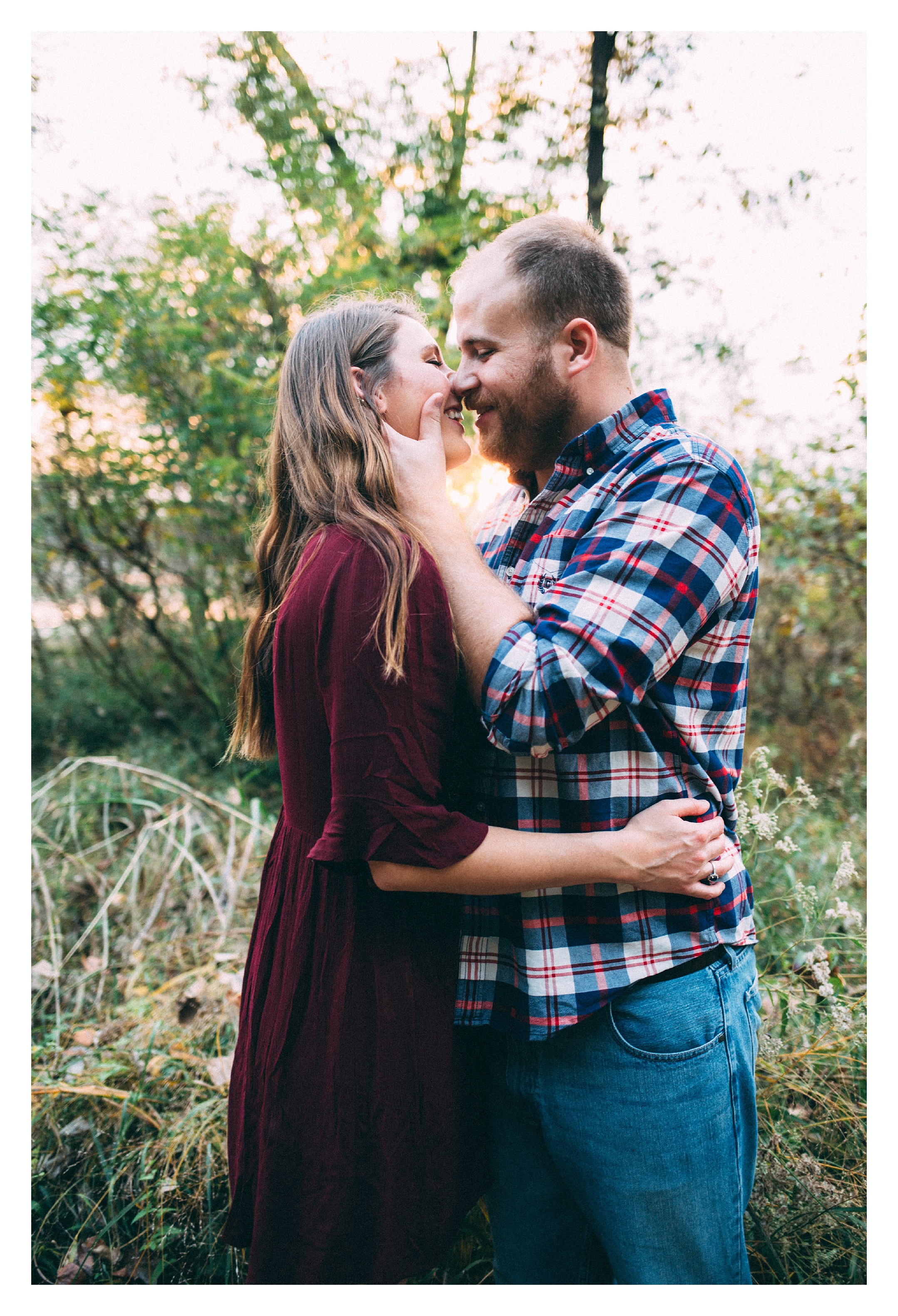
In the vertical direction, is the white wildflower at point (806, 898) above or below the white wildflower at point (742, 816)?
below

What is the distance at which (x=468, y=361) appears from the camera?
1.47 m

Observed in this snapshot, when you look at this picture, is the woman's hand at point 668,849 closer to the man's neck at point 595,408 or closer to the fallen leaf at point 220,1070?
the man's neck at point 595,408

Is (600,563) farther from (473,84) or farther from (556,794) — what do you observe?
(473,84)

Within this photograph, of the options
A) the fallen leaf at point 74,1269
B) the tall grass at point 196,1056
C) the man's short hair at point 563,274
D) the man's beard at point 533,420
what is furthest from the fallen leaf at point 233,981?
the man's short hair at point 563,274

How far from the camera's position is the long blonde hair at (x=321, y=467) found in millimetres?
1224

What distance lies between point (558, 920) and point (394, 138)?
3.34 meters

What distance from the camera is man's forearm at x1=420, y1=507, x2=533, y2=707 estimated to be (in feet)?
3.64

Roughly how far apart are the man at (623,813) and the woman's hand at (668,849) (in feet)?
0.11

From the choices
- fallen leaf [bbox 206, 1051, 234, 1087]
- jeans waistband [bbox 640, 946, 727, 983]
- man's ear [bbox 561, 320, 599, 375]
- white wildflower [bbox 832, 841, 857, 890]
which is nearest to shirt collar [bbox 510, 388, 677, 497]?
man's ear [bbox 561, 320, 599, 375]

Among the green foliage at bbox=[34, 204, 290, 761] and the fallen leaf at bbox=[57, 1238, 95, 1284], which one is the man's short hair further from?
the fallen leaf at bbox=[57, 1238, 95, 1284]

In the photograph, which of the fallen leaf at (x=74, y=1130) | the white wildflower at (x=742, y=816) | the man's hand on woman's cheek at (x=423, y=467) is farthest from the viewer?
the fallen leaf at (x=74, y=1130)

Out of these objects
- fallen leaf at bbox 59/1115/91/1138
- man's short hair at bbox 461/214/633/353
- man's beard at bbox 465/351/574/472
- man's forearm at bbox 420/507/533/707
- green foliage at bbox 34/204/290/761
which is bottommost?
fallen leaf at bbox 59/1115/91/1138

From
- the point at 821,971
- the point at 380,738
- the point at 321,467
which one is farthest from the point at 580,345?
the point at 821,971
